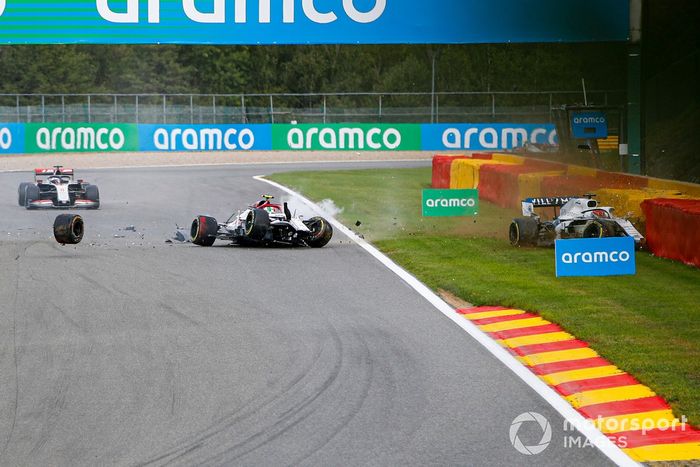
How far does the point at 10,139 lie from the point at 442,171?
22.0 m

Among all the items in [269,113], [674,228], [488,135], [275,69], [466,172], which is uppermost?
[275,69]

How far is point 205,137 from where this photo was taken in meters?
47.0

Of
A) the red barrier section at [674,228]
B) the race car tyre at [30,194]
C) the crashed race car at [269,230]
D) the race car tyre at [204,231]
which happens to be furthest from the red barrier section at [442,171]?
the red barrier section at [674,228]

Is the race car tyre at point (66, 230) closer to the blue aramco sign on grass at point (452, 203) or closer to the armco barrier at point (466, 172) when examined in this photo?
the blue aramco sign on grass at point (452, 203)

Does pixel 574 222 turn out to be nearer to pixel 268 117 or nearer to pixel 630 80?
pixel 630 80

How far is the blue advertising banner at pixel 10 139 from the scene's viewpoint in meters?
45.0

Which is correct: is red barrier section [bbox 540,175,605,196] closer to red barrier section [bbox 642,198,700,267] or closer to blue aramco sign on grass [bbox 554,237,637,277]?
red barrier section [bbox 642,198,700,267]

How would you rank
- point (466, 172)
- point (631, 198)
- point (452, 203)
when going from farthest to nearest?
1. point (466, 172)
2. point (452, 203)
3. point (631, 198)

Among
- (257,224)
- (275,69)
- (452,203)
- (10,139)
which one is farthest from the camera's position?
(275,69)

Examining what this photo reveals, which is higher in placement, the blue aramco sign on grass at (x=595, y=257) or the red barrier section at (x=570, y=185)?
the red barrier section at (x=570, y=185)

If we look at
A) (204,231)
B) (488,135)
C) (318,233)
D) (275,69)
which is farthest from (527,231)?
(275,69)

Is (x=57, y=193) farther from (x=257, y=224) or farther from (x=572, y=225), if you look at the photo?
(x=572, y=225)

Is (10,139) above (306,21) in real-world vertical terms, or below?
below

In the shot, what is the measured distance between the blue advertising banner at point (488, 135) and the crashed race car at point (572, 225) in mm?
30141
